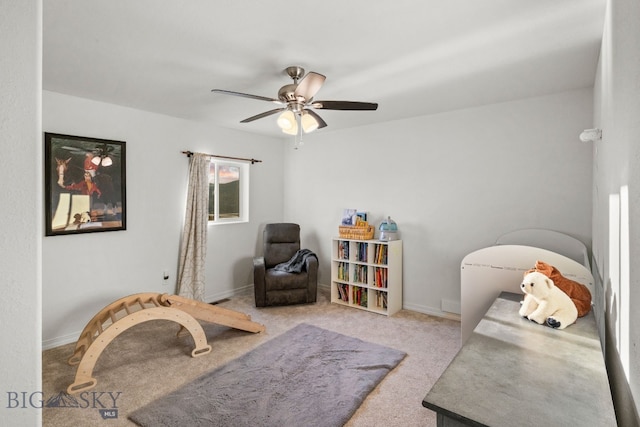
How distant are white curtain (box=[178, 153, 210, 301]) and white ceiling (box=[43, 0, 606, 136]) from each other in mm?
1063

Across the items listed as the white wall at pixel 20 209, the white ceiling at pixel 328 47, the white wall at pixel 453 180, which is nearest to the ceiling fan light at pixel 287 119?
the white ceiling at pixel 328 47

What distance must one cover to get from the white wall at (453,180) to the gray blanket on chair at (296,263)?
54 centimetres

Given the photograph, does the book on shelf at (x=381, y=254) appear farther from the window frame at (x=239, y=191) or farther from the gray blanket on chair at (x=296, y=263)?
the window frame at (x=239, y=191)

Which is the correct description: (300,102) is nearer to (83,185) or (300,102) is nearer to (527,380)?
(527,380)

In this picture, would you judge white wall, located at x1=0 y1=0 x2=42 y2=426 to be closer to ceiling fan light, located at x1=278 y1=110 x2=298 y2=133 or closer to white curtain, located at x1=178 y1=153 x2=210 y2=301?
ceiling fan light, located at x1=278 y1=110 x2=298 y2=133

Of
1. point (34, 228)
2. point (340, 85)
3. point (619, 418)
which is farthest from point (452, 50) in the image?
point (34, 228)

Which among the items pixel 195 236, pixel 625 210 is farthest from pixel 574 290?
pixel 195 236

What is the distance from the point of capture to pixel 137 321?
2.54m

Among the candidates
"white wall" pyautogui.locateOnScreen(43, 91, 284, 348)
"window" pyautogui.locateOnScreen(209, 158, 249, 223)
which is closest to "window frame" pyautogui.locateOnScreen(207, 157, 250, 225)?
"window" pyautogui.locateOnScreen(209, 158, 249, 223)

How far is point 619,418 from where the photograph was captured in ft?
4.79

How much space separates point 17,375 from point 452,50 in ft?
8.90

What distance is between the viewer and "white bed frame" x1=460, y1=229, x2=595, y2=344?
8.39 ft

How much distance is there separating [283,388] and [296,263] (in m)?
2.09

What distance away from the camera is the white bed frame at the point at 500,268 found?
2.56 meters
